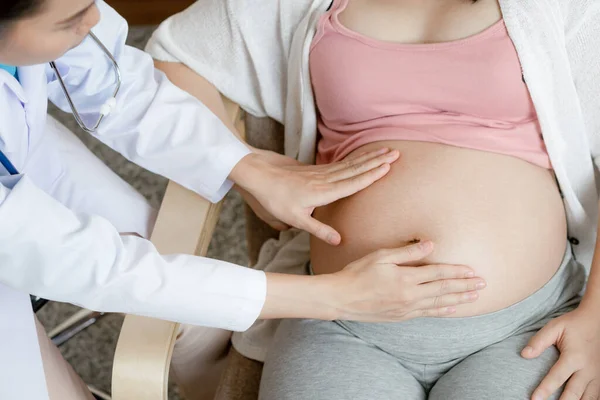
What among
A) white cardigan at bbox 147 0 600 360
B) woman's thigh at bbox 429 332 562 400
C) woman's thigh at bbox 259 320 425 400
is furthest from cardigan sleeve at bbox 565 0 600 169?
woman's thigh at bbox 259 320 425 400

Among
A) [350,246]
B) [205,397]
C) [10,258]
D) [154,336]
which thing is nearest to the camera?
[10,258]

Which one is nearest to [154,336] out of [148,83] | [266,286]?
[266,286]

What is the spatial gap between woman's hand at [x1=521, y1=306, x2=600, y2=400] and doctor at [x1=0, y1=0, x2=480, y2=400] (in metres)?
0.15

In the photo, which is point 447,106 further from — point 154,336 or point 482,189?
point 154,336

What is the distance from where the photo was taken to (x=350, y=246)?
108 centimetres

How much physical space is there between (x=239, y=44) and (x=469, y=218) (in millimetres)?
486

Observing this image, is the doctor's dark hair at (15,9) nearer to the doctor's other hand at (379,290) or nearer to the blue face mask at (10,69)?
the blue face mask at (10,69)

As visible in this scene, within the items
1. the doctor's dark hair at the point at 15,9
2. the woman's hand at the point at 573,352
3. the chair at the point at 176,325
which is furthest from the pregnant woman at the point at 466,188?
the doctor's dark hair at the point at 15,9

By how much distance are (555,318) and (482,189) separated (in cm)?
21

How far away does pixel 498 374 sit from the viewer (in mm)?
991

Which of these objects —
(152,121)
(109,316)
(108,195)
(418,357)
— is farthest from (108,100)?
(109,316)

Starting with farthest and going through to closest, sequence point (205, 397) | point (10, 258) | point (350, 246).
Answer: point (205, 397) → point (350, 246) → point (10, 258)

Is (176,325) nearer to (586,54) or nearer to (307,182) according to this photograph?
(307,182)

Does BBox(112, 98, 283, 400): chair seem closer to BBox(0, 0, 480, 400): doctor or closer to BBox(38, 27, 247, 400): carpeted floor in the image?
BBox(0, 0, 480, 400): doctor
